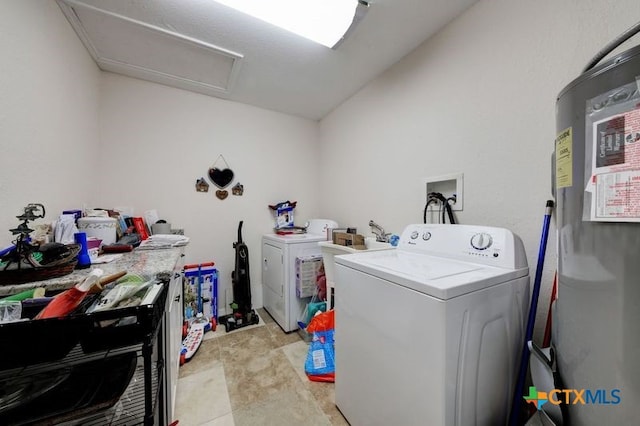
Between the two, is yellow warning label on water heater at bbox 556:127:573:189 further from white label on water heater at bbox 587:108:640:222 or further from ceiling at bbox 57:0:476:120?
ceiling at bbox 57:0:476:120

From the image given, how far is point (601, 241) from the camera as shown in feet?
1.84

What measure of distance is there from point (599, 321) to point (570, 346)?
0.14 m

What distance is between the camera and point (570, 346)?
2.14ft

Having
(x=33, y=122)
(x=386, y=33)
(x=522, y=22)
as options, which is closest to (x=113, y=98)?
(x=33, y=122)

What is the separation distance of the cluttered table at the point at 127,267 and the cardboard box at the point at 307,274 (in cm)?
109

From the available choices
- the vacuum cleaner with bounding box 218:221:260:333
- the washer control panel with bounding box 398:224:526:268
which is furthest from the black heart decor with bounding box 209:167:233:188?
the washer control panel with bounding box 398:224:526:268

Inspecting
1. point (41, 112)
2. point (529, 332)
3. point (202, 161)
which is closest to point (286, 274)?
point (202, 161)

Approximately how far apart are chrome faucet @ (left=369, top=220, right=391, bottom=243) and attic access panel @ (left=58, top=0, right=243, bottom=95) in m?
1.87

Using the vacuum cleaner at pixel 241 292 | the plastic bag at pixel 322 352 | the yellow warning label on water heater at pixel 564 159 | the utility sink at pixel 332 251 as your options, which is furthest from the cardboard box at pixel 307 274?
the yellow warning label on water heater at pixel 564 159

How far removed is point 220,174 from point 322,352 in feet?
6.81

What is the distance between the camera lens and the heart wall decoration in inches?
99.0

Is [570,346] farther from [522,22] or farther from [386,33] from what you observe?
[386,33]

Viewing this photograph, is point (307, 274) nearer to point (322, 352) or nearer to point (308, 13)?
point (322, 352)

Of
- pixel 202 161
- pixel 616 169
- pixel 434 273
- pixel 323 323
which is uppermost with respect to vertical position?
pixel 202 161
